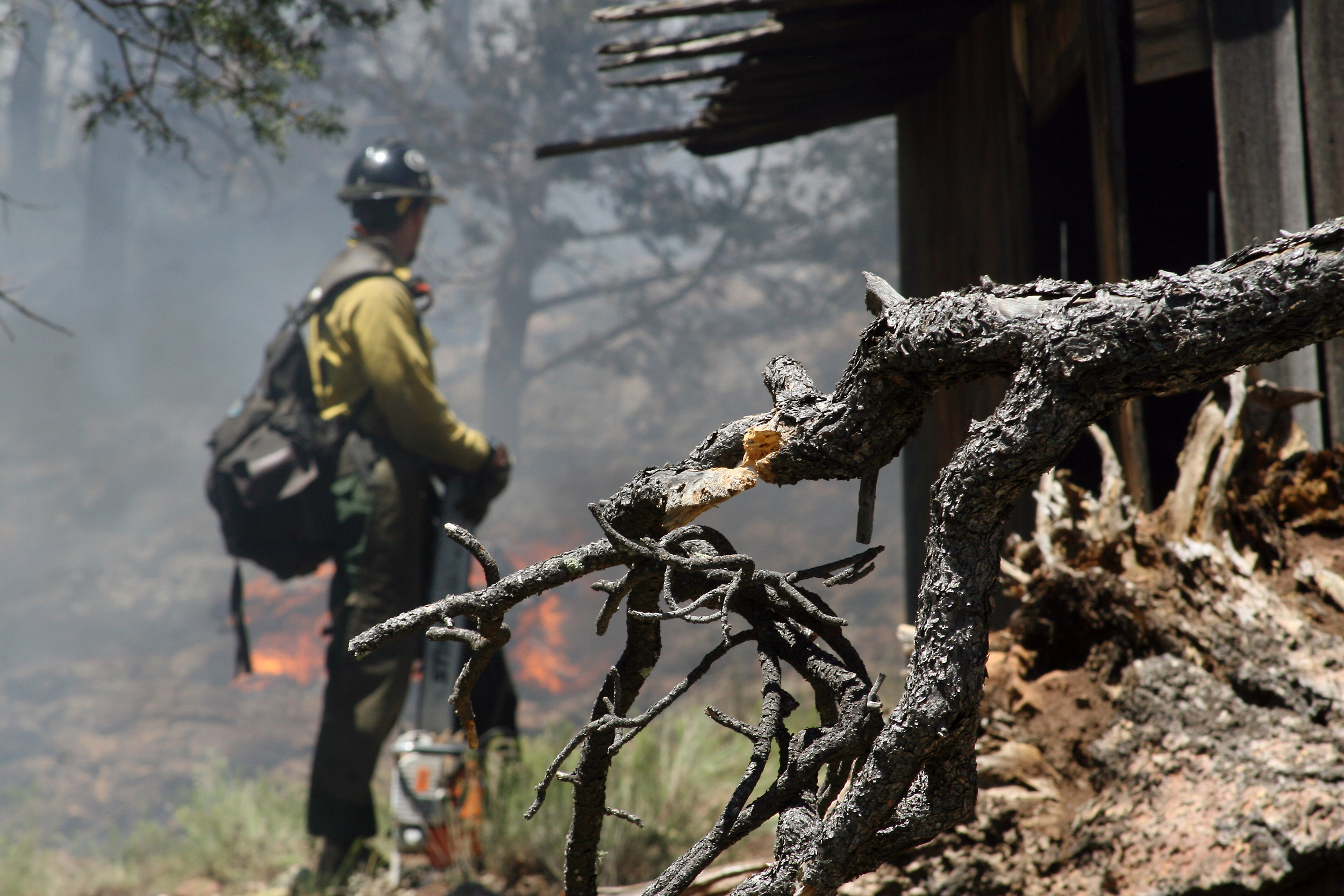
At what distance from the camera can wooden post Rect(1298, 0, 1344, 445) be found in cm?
184

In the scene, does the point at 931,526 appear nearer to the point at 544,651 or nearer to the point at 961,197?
the point at 961,197

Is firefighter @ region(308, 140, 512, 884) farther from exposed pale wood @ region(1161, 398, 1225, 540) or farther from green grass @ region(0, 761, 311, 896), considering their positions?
exposed pale wood @ region(1161, 398, 1225, 540)

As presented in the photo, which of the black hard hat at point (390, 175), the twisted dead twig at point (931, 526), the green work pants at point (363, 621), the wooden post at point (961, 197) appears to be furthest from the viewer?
the black hard hat at point (390, 175)

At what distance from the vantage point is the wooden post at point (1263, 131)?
1.91 m

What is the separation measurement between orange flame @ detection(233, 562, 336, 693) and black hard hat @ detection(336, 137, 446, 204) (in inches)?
434

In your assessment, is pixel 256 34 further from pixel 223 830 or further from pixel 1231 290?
pixel 223 830

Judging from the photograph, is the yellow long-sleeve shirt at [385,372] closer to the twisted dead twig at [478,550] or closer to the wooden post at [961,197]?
the wooden post at [961,197]

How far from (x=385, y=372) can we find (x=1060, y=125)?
2.72 m

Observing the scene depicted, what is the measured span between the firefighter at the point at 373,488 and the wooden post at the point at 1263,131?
2.70m

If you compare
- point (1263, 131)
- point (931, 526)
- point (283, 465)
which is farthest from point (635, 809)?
point (1263, 131)

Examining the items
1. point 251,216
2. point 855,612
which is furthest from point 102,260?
point 855,612

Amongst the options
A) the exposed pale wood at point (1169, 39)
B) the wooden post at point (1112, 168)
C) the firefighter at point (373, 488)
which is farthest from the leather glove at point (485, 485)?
the exposed pale wood at point (1169, 39)

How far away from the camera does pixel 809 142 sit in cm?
1769

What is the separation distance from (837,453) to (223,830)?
14.8 ft
